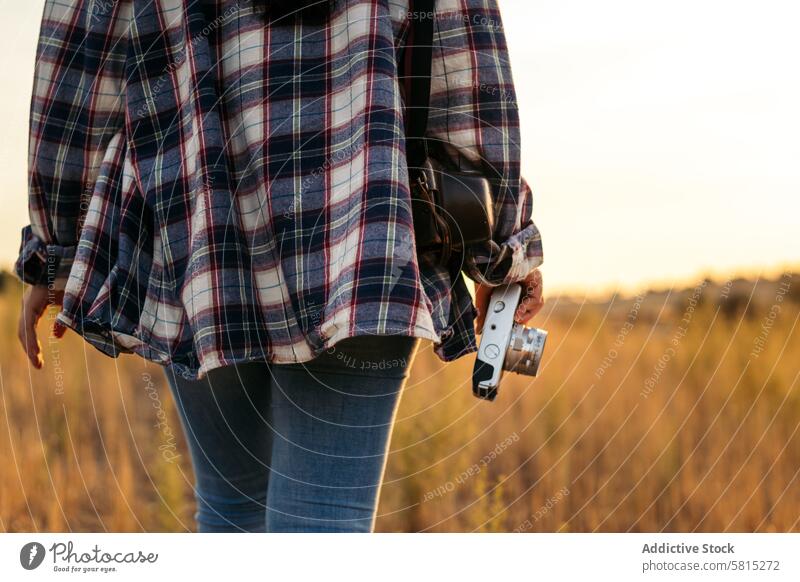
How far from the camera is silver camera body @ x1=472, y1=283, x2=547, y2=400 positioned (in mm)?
1146

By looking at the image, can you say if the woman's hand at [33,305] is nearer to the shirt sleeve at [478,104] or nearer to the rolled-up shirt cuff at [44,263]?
the rolled-up shirt cuff at [44,263]

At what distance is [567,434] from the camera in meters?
3.08

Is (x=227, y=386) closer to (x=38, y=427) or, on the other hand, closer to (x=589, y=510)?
(x=589, y=510)

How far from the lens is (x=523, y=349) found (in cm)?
115

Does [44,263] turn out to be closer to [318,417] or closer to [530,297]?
[318,417]

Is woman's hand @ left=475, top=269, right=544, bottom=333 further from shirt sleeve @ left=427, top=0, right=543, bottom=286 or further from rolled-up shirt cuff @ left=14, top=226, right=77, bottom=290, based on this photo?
rolled-up shirt cuff @ left=14, top=226, right=77, bottom=290

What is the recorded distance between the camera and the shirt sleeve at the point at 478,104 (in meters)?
1.04

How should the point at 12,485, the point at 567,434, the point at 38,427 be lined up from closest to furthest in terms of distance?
1. the point at 12,485
2. the point at 38,427
3. the point at 567,434

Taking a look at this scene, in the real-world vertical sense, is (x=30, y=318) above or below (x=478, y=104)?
below

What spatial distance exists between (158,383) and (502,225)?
2.96 meters

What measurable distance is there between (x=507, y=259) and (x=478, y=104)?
0.66 feet

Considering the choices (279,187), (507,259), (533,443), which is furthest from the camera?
(533,443)

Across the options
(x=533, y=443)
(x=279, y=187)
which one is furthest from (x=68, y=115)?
(x=533, y=443)
